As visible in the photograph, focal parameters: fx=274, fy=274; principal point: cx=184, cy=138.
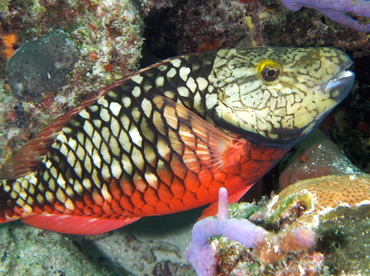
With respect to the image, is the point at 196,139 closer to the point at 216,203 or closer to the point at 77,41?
the point at 216,203

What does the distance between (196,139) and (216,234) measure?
1014mm

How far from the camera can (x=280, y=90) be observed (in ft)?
7.67

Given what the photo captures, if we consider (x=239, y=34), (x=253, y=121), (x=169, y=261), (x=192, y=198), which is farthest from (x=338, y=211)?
(x=169, y=261)

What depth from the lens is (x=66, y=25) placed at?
10.2 feet

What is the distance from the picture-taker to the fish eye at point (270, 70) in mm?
2348

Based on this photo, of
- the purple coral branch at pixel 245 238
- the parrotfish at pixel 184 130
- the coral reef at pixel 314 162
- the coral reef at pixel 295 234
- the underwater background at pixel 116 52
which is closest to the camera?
the purple coral branch at pixel 245 238

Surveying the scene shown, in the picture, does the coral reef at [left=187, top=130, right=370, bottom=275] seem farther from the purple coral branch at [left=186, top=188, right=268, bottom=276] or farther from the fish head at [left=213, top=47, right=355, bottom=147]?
the fish head at [left=213, top=47, right=355, bottom=147]

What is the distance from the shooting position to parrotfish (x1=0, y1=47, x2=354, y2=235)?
232 centimetres

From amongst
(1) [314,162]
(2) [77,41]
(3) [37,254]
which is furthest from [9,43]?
(1) [314,162]

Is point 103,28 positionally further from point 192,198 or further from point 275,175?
point 275,175

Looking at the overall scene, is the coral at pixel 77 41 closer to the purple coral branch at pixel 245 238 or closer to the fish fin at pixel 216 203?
the fish fin at pixel 216 203

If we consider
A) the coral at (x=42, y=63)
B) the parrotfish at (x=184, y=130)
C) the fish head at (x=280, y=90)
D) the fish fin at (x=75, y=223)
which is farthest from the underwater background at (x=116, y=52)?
the fish head at (x=280, y=90)

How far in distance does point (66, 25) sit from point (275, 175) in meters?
3.12

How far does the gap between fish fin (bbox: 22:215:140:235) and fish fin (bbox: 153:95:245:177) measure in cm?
110
